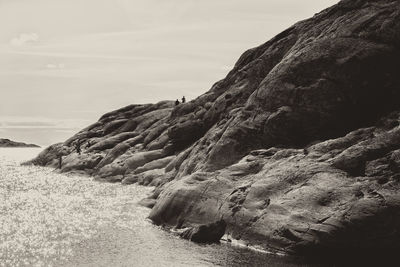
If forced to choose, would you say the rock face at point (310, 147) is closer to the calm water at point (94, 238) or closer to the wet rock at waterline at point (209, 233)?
the wet rock at waterline at point (209, 233)

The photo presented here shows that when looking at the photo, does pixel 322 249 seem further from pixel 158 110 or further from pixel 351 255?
pixel 158 110

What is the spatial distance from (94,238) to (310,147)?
18.9 metres

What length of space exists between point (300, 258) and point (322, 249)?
153 centimetres

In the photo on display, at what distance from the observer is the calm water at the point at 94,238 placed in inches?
1294

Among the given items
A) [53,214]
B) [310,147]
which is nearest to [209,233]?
[310,147]

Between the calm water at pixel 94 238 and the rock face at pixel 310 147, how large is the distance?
9.46ft

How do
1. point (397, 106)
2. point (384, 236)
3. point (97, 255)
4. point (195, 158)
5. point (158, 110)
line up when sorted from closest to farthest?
point (384, 236), point (97, 255), point (397, 106), point (195, 158), point (158, 110)

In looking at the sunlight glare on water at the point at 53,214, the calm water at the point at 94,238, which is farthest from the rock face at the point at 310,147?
the sunlight glare on water at the point at 53,214

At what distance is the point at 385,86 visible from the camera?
45531mm

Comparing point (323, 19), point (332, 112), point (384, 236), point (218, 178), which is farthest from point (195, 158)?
point (384, 236)

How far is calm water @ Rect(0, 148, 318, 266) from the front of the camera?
32875 mm

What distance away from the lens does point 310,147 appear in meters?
41.8

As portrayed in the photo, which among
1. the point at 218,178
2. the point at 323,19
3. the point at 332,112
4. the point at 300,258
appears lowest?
the point at 300,258

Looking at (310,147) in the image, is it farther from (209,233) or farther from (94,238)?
(94,238)
